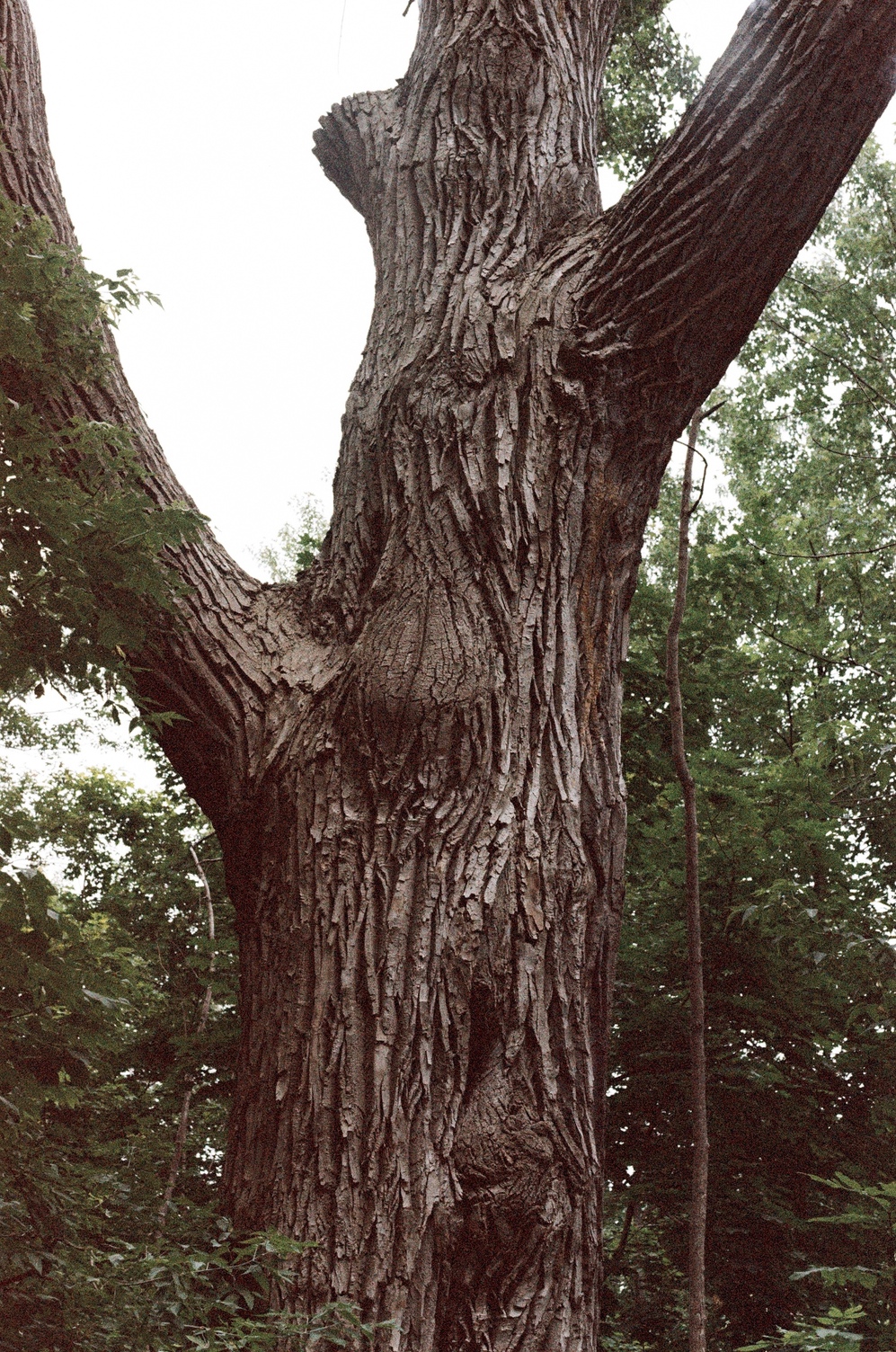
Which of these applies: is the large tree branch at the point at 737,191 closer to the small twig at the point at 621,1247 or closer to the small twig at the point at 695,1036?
the small twig at the point at 695,1036

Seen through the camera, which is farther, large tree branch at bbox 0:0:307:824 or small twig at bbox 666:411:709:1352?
small twig at bbox 666:411:709:1352

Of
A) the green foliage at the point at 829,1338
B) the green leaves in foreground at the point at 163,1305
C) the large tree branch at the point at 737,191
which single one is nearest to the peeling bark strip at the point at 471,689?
the large tree branch at the point at 737,191

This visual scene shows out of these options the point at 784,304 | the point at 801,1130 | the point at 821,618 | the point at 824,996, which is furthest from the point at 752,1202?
the point at 784,304

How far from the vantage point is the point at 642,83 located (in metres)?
6.87

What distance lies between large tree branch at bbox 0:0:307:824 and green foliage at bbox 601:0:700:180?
482cm

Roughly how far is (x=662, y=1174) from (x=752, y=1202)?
0.60m

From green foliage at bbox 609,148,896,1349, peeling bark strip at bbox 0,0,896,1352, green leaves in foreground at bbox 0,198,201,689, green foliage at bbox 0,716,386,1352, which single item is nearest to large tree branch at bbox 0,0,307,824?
peeling bark strip at bbox 0,0,896,1352

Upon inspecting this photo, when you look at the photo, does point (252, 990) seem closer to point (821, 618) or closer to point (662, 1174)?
point (662, 1174)

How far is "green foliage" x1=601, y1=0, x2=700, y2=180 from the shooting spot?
266 inches

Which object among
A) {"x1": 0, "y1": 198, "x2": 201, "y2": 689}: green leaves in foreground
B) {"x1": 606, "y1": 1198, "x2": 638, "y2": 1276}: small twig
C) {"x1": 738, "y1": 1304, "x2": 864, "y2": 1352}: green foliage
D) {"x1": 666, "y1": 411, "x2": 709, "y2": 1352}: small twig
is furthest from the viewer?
{"x1": 606, "y1": 1198, "x2": 638, "y2": 1276}: small twig

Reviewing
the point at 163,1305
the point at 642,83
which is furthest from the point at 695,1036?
the point at 642,83

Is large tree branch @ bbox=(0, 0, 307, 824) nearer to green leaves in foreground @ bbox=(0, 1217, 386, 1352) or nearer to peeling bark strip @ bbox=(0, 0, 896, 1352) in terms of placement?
peeling bark strip @ bbox=(0, 0, 896, 1352)

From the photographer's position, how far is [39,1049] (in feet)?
6.35

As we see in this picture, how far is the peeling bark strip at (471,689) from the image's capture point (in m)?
2.01
